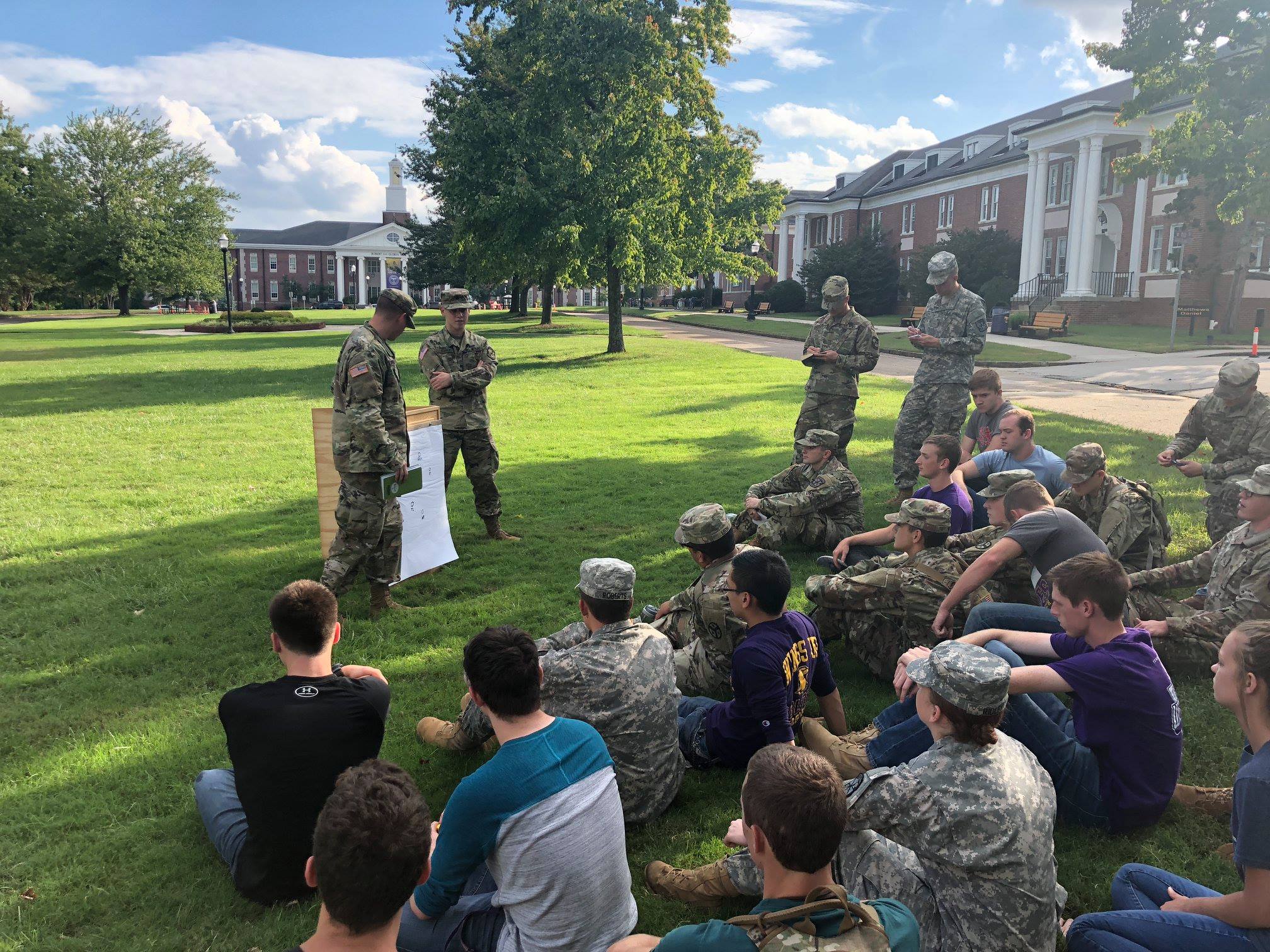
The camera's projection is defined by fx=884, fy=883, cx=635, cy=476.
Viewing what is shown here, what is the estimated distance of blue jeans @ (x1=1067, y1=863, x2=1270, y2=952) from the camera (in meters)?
Result: 2.74

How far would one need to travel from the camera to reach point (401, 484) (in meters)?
6.89

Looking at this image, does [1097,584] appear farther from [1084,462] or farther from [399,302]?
[399,302]

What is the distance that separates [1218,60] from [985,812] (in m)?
27.5

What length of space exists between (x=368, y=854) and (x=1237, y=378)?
810 centimetres

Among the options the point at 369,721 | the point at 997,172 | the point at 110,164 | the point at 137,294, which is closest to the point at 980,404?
the point at 369,721

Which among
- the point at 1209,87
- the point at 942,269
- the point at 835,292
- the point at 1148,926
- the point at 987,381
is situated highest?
the point at 1209,87

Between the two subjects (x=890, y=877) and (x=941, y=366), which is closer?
(x=890, y=877)

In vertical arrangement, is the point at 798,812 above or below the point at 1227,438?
below

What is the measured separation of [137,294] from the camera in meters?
80.4

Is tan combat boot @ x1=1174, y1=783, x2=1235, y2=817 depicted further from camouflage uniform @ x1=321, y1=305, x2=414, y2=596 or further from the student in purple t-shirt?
camouflage uniform @ x1=321, y1=305, x2=414, y2=596

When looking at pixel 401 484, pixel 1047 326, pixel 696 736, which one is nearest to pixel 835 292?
pixel 401 484

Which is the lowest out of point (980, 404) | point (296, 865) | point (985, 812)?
point (296, 865)

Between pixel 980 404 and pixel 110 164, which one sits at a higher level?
pixel 110 164

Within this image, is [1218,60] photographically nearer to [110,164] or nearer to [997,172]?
[997,172]
